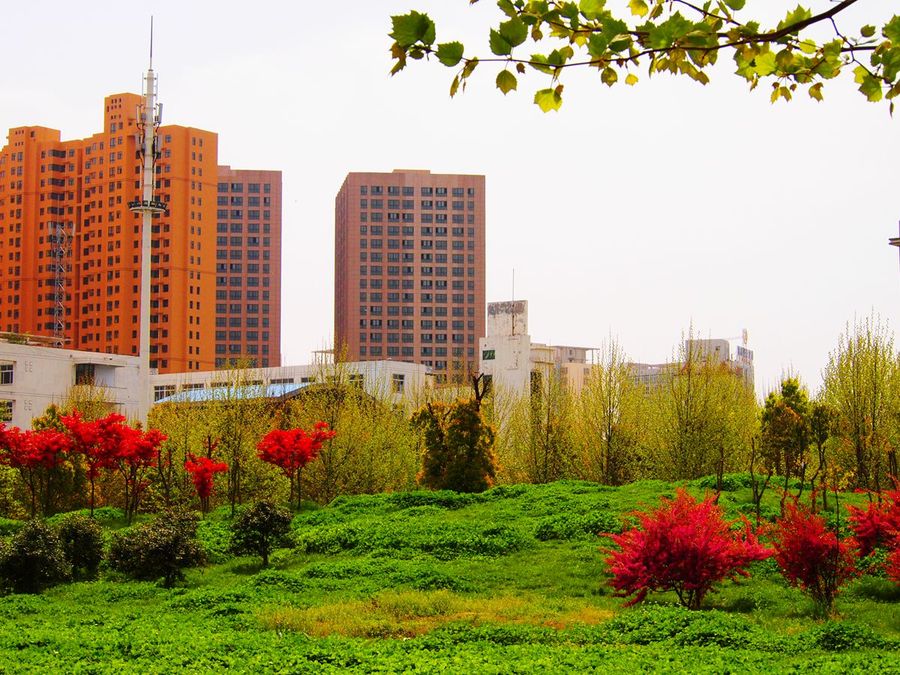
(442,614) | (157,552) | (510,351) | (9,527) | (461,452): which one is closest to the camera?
(442,614)

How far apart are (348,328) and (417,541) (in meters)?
91.1

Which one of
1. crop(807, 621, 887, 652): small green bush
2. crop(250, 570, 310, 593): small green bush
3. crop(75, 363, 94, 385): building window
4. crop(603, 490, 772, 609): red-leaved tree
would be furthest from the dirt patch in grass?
crop(75, 363, 94, 385): building window

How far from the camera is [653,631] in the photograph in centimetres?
923

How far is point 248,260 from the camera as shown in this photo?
107 metres

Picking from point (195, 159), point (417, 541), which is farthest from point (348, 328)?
point (417, 541)

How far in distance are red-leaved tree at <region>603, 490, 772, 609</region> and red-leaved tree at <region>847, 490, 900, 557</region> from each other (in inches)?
78.8

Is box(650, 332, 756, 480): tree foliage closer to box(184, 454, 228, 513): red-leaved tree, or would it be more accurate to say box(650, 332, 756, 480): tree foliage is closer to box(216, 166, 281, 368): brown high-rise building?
box(184, 454, 228, 513): red-leaved tree

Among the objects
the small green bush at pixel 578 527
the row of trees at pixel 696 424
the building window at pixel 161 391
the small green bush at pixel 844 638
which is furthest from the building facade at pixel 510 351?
the small green bush at pixel 844 638

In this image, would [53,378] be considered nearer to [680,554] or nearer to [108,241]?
[680,554]

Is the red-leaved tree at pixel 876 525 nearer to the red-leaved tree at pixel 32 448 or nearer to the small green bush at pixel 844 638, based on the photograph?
the small green bush at pixel 844 638

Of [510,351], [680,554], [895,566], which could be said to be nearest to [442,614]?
[680,554]

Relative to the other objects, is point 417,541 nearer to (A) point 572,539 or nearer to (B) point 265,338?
(A) point 572,539

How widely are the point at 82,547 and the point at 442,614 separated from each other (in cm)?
635

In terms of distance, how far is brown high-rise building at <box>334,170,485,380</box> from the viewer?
350ft
